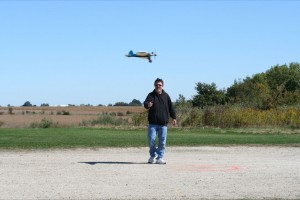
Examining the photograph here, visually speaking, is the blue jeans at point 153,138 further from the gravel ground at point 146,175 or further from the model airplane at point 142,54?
the model airplane at point 142,54

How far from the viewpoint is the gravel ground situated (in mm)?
10711

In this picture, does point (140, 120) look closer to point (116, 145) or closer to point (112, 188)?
point (116, 145)

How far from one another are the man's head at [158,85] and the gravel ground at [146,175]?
200 centimetres

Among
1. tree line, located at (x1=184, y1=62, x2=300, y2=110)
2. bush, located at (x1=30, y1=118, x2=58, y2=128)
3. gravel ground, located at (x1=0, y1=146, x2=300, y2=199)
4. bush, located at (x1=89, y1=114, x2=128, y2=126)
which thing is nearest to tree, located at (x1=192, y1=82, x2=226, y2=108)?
tree line, located at (x1=184, y1=62, x2=300, y2=110)

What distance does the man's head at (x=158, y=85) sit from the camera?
51.3 ft

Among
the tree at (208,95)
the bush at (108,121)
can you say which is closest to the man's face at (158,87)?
the bush at (108,121)

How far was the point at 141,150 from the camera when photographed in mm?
20375

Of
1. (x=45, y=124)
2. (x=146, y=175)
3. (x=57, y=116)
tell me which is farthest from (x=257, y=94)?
(x=146, y=175)

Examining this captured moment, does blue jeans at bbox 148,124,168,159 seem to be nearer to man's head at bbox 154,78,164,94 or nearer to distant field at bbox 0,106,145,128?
man's head at bbox 154,78,164,94

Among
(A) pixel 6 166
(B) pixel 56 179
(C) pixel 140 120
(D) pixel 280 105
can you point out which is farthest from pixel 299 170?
(D) pixel 280 105

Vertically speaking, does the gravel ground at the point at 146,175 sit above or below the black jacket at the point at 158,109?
below

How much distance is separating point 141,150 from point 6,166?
6665 millimetres

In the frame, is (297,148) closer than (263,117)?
Yes

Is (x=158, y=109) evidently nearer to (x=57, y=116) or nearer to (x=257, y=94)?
(x=257, y=94)
